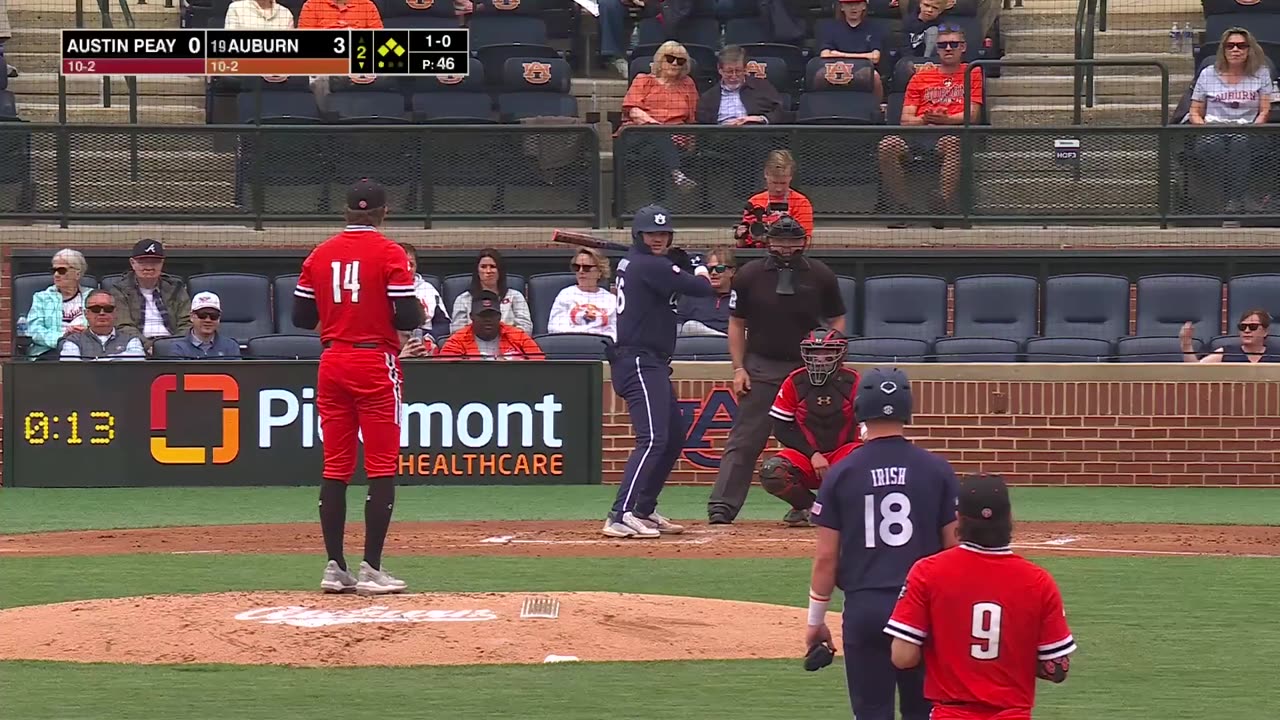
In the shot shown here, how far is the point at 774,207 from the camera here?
48.9ft

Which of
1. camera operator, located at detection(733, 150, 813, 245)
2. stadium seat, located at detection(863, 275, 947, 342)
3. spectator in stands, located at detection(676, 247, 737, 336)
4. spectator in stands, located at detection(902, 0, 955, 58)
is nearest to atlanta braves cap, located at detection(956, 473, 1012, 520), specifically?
camera operator, located at detection(733, 150, 813, 245)

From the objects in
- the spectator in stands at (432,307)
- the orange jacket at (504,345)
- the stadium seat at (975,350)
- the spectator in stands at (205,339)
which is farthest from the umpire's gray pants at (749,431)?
the spectator in stands at (205,339)

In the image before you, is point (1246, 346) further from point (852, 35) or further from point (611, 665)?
point (611, 665)

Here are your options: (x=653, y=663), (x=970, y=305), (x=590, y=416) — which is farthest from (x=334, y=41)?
(x=653, y=663)

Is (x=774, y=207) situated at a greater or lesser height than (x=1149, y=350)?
Answer: greater

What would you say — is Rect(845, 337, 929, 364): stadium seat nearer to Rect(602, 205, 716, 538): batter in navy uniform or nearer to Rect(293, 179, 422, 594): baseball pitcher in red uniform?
Rect(602, 205, 716, 538): batter in navy uniform

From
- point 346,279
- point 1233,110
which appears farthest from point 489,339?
point 1233,110

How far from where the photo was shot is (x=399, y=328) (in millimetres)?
9547

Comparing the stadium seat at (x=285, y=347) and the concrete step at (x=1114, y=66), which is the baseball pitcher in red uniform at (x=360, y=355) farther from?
the concrete step at (x=1114, y=66)

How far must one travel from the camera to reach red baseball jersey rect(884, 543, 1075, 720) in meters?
5.32

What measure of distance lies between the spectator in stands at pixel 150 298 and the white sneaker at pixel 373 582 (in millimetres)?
6936

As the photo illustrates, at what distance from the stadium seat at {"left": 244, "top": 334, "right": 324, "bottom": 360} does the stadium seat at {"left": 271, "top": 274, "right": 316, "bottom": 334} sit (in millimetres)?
910

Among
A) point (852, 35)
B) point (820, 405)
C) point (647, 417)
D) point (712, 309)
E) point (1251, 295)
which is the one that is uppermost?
point (852, 35)

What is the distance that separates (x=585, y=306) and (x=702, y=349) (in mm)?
1065
